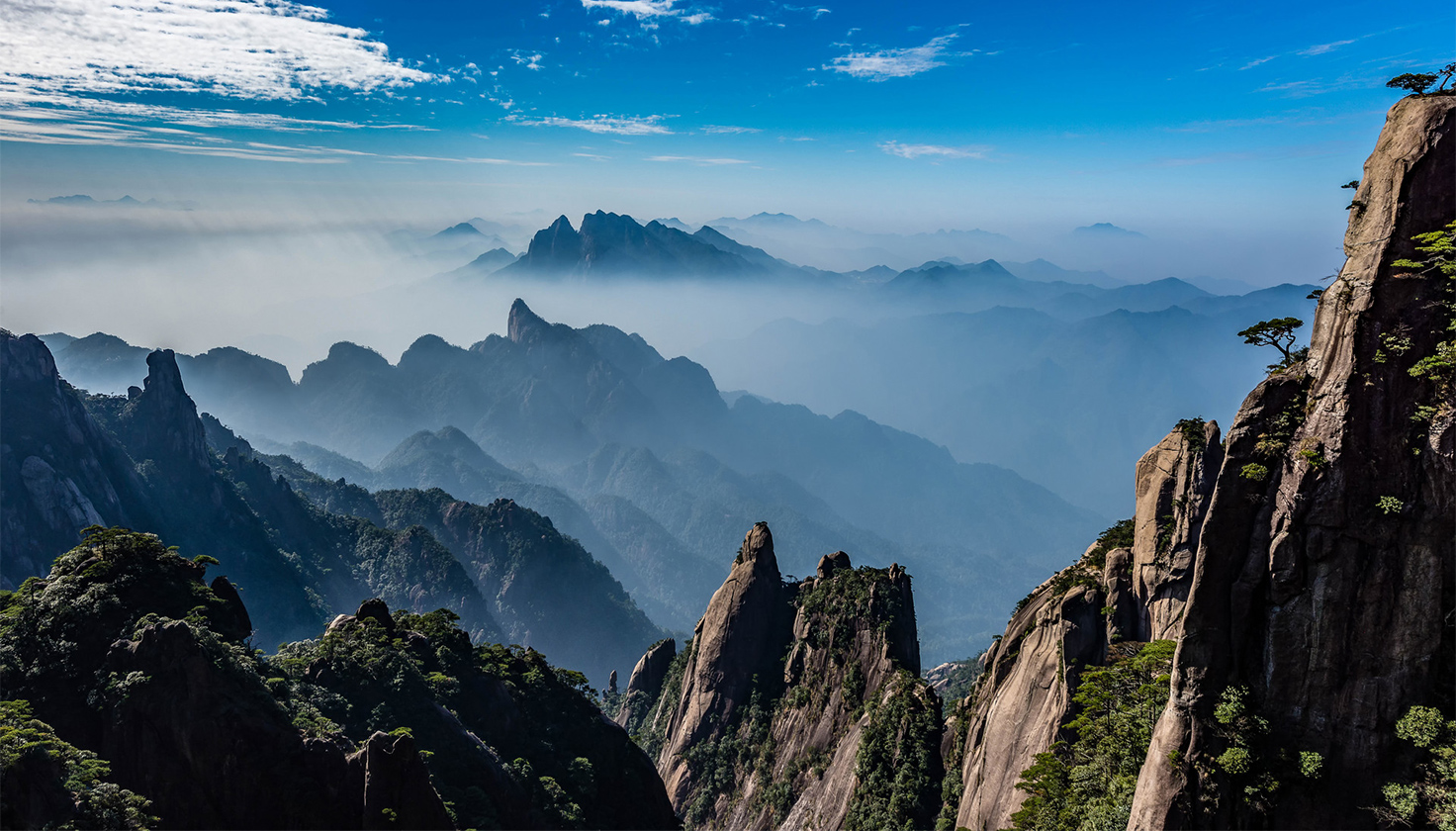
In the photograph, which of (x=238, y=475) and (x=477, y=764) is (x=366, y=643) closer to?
(x=477, y=764)

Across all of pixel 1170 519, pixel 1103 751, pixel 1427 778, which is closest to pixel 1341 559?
pixel 1427 778

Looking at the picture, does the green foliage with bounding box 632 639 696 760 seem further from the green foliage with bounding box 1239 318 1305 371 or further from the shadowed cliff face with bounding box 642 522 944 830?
the green foliage with bounding box 1239 318 1305 371

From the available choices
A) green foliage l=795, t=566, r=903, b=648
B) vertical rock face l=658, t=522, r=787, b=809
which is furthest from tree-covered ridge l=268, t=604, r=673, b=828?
green foliage l=795, t=566, r=903, b=648

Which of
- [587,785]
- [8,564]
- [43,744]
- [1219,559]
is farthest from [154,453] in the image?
[1219,559]

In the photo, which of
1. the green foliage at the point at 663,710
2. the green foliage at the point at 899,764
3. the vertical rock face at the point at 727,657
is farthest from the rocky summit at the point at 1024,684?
the green foliage at the point at 663,710

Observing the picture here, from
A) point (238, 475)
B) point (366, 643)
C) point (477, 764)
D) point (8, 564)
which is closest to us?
point (477, 764)

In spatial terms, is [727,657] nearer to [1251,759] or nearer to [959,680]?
[1251,759]

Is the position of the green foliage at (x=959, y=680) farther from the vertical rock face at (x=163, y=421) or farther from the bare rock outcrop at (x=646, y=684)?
the vertical rock face at (x=163, y=421)
